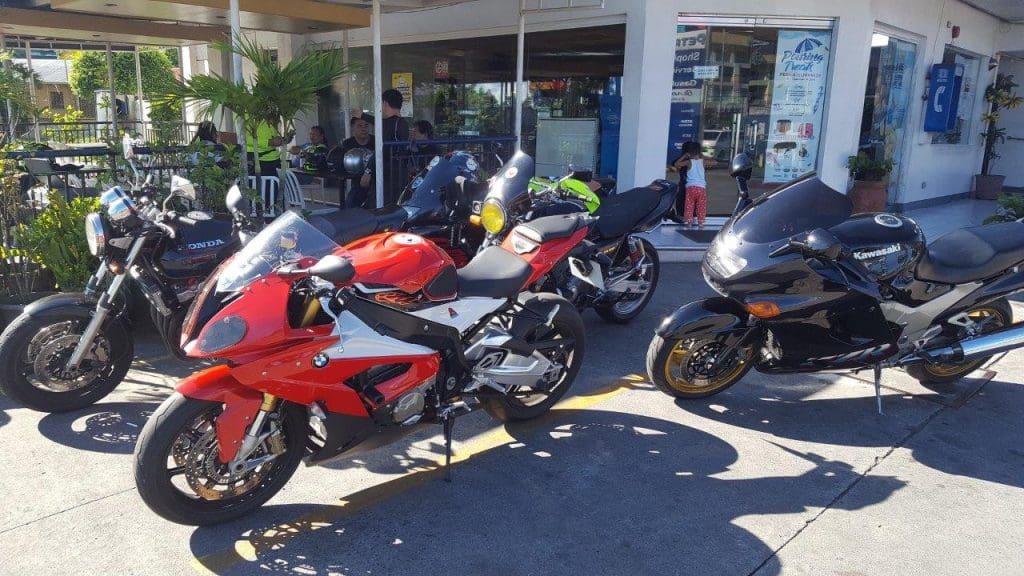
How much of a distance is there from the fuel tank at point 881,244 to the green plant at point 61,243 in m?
5.04

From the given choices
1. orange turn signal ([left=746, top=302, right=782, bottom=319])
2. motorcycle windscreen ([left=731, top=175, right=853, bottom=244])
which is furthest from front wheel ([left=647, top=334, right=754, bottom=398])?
motorcycle windscreen ([left=731, top=175, right=853, bottom=244])

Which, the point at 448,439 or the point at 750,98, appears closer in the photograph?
the point at 448,439

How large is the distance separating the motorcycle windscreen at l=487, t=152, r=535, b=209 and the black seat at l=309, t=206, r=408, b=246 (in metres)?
0.83

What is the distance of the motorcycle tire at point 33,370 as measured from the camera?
4070 millimetres

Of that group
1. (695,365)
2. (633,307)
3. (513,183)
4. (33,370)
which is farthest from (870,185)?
(33,370)

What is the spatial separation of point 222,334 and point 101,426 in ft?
6.05

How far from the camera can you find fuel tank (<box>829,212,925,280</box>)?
4207mm

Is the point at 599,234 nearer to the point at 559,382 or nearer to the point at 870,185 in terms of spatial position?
the point at 559,382

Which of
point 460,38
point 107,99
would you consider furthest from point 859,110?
point 107,99

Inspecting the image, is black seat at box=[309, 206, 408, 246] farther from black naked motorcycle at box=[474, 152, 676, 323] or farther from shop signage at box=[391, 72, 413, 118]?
shop signage at box=[391, 72, 413, 118]

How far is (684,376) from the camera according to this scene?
458cm

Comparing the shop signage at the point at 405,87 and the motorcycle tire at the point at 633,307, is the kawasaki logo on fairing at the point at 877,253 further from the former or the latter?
the shop signage at the point at 405,87

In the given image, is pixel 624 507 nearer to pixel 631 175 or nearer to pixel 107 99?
pixel 631 175

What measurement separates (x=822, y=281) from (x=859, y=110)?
7292mm
